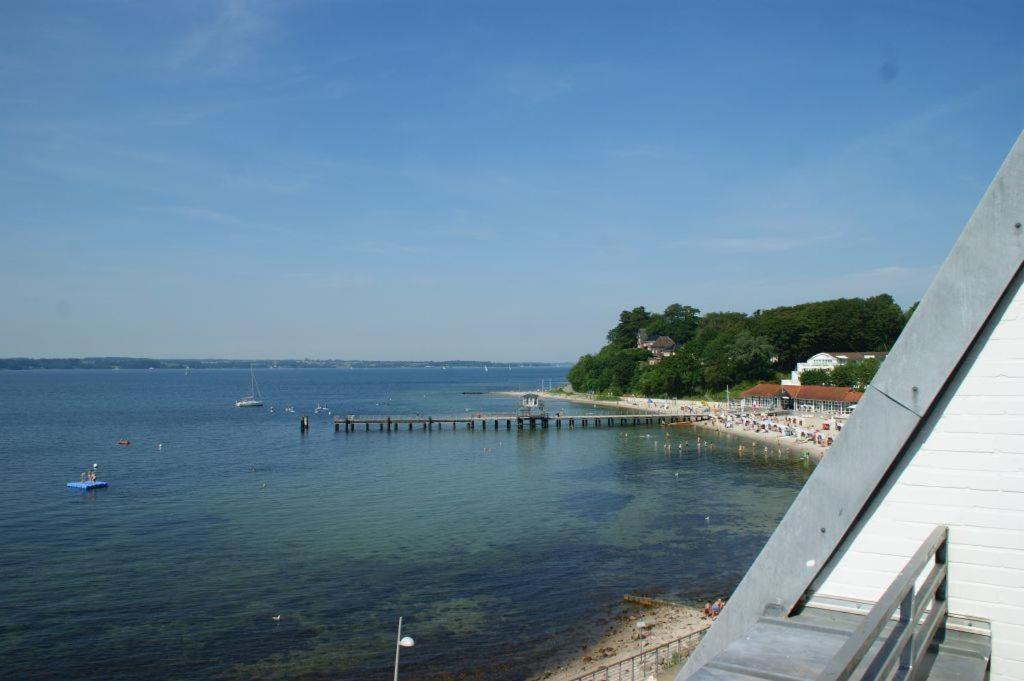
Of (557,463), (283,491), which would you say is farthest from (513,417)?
(283,491)

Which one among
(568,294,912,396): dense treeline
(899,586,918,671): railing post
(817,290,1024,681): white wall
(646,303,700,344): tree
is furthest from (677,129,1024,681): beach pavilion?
(646,303,700,344): tree

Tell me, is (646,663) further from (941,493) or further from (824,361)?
(824,361)

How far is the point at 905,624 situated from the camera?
310 cm

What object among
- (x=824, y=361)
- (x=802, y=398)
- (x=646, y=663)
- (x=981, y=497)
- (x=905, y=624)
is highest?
(x=824, y=361)

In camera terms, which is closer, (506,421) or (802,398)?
(802,398)

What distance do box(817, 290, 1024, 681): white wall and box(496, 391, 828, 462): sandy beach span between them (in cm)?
4101

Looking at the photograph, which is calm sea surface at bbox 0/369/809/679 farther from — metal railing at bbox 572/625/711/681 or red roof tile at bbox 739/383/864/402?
red roof tile at bbox 739/383/864/402

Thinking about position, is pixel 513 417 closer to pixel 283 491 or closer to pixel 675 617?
pixel 283 491

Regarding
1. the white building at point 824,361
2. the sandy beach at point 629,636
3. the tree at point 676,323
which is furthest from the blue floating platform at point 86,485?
the tree at point 676,323

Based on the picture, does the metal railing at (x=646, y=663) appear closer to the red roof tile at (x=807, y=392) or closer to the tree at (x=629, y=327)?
the red roof tile at (x=807, y=392)

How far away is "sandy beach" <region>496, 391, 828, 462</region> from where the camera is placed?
6550cm

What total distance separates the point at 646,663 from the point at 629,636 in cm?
278

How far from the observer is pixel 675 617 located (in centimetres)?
2481

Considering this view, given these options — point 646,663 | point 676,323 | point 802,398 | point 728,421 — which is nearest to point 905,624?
point 646,663
